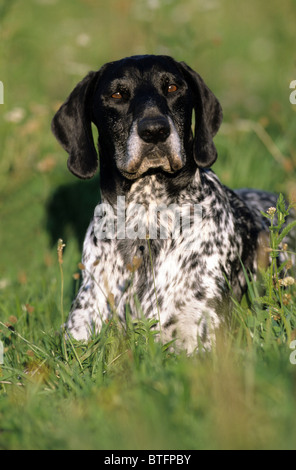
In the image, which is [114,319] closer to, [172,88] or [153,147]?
[153,147]

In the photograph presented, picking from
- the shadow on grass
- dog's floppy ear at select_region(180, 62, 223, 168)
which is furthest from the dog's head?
the shadow on grass

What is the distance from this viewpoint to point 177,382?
314cm

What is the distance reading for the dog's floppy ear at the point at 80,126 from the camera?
15.6 feet

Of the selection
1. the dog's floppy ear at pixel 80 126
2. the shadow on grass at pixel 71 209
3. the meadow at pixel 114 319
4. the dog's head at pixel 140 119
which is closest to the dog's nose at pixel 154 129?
the dog's head at pixel 140 119

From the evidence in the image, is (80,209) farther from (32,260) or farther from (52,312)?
(52,312)

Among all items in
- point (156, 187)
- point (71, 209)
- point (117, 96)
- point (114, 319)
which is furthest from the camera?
point (71, 209)

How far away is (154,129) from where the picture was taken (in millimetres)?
4137

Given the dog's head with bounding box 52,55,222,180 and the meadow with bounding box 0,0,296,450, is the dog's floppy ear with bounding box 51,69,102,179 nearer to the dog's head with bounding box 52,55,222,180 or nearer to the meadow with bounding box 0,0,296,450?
the dog's head with bounding box 52,55,222,180

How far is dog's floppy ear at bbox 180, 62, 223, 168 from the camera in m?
4.66

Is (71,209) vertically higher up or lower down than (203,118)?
higher up

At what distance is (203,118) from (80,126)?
85 centimetres

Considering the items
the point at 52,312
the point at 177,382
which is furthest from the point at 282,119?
the point at 177,382

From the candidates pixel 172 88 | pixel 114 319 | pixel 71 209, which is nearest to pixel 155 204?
pixel 172 88
